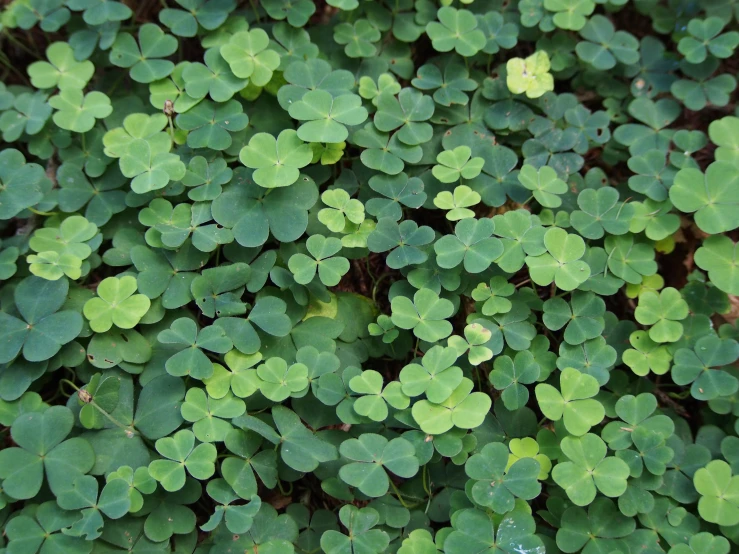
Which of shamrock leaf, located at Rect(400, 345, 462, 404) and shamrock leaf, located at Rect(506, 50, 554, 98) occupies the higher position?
shamrock leaf, located at Rect(506, 50, 554, 98)

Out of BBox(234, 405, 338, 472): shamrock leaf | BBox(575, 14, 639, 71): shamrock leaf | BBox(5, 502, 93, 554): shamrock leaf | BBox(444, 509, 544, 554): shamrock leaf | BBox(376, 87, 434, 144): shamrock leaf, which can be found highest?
BBox(575, 14, 639, 71): shamrock leaf

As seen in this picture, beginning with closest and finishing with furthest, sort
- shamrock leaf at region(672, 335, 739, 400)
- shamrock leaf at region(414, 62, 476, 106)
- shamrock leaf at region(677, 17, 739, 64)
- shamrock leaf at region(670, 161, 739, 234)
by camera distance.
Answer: shamrock leaf at region(672, 335, 739, 400)
shamrock leaf at region(670, 161, 739, 234)
shamrock leaf at region(414, 62, 476, 106)
shamrock leaf at region(677, 17, 739, 64)

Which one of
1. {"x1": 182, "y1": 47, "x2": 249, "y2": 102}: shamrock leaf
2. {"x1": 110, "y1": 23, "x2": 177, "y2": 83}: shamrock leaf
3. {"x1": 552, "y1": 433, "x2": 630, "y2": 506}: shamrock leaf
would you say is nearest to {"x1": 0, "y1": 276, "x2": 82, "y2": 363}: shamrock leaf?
{"x1": 182, "y1": 47, "x2": 249, "y2": 102}: shamrock leaf

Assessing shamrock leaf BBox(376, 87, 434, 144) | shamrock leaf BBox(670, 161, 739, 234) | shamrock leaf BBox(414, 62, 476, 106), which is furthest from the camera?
shamrock leaf BBox(414, 62, 476, 106)

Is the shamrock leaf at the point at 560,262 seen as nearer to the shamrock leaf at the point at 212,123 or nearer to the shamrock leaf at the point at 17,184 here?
the shamrock leaf at the point at 212,123

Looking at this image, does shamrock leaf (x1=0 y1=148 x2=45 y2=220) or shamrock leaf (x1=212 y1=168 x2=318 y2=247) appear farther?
shamrock leaf (x1=0 y1=148 x2=45 y2=220)

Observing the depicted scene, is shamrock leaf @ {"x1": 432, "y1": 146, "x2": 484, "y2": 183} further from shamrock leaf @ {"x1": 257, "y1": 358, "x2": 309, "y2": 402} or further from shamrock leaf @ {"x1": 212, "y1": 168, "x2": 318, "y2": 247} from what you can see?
shamrock leaf @ {"x1": 257, "y1": 358, "x2": 309, "y2": 402}
